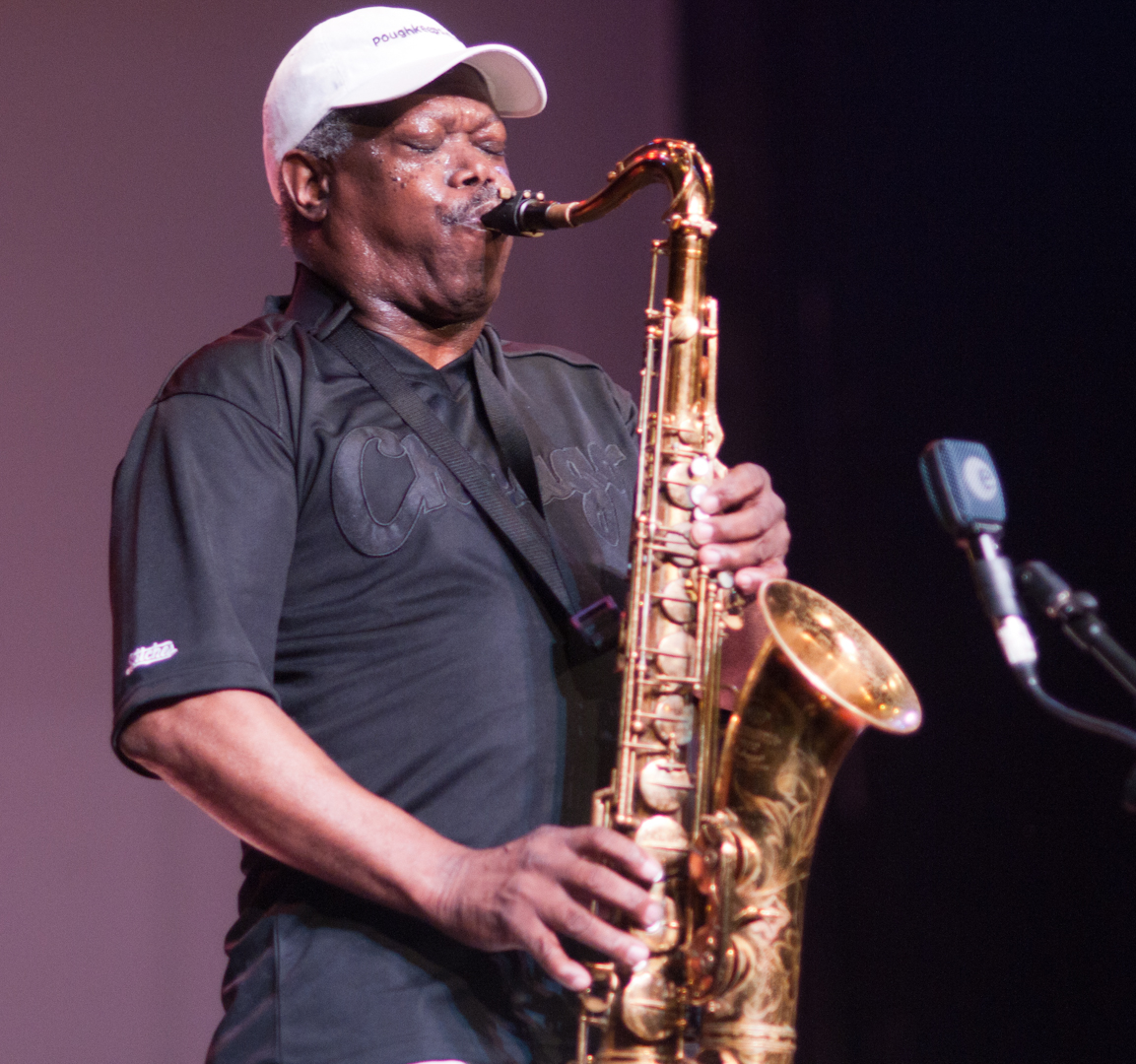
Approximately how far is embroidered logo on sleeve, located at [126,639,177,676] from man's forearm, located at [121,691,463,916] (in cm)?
6

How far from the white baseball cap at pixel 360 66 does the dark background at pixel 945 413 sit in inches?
56.6

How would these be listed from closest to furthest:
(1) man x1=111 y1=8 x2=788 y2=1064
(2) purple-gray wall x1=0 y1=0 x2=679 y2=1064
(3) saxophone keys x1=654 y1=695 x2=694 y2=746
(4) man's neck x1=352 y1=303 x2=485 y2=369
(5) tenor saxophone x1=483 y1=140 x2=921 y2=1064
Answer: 1. (1) man x1=111 y1=8 x2=788 y2=1064
2. (5) tenor saxophone x1=483 y1=140 x2=921 y2=1064
3. (3) saxophone keys x1=654 y1=695 x2=694 y2=746
4. (4) man's neck x1=352 y1=303 x2=485 y2=369
5. (2) purple-gray wall x1=0 y1=0 x2=679 y2=1064

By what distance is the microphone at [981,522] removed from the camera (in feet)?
4.66

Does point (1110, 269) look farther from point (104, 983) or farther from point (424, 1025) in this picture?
point (104, 983)

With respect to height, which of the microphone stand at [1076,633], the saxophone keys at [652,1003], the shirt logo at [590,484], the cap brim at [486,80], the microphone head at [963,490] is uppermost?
the cap brim at [486,80]

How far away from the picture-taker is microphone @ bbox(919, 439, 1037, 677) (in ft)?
4.66

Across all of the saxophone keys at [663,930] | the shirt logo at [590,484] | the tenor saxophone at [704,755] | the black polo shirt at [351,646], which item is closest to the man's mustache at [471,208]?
the tenor saxophone at [704,755]

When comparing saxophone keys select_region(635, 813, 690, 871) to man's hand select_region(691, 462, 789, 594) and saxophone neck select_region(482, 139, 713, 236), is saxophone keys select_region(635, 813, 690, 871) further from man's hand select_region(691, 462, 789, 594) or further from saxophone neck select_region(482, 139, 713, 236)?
saxophone neck select_region(482, 139, 713, 236)

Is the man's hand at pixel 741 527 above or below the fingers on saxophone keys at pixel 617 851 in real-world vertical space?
above

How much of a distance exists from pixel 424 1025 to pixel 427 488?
2.36ft

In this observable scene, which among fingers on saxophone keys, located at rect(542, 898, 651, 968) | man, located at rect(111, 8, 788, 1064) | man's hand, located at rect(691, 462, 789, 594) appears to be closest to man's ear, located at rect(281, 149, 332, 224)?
man, located at rect(111, 8, 788, 1064)

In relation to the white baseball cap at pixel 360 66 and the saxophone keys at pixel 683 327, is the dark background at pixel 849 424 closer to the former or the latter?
the white baseball cap at pixel 360 66

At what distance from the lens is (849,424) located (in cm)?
366

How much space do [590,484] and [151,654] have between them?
2.61ft
